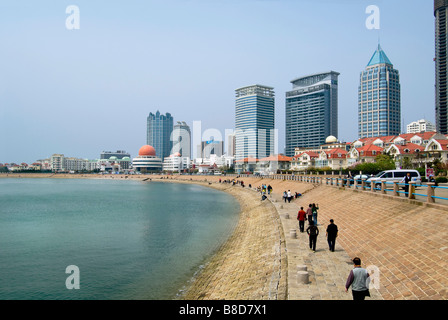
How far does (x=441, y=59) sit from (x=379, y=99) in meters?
31.2

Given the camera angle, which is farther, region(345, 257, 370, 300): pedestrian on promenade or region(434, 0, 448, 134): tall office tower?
region(434, 0, 448, 134): tall office tower

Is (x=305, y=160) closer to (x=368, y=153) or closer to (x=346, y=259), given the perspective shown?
(x=368, y=153)

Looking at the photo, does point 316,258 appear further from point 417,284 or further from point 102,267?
point 102,267

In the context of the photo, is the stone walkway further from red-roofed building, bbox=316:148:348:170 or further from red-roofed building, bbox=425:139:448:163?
red-roofed building, bbox=316:148:348:170

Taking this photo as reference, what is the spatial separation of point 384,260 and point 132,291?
1113 cm

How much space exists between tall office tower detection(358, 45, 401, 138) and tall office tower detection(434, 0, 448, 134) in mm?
22201

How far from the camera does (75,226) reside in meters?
31.4

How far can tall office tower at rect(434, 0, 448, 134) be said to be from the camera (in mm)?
138750

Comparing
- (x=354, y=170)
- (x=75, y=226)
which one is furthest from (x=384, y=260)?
(x=354, y=170)

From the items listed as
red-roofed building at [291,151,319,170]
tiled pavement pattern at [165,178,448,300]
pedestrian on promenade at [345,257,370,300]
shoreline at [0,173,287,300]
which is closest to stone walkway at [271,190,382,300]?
tiled pavement pattern at [165,178,448,300]

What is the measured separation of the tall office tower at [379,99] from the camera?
16350cm

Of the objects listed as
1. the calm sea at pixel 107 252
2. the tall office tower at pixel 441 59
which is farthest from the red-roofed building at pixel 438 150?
the tall office tower at pixel 441 59

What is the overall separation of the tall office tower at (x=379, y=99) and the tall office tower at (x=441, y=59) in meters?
22.2

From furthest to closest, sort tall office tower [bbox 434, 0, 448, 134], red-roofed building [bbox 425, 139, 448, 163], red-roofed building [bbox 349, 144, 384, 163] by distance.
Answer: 1. tall office tower [bbox 434, 0, 448, 134]
2. red-roofed building [bbox 349, 144, 384, 163]
3. red-roofed building [bbox 425, 139, 448, 163]
